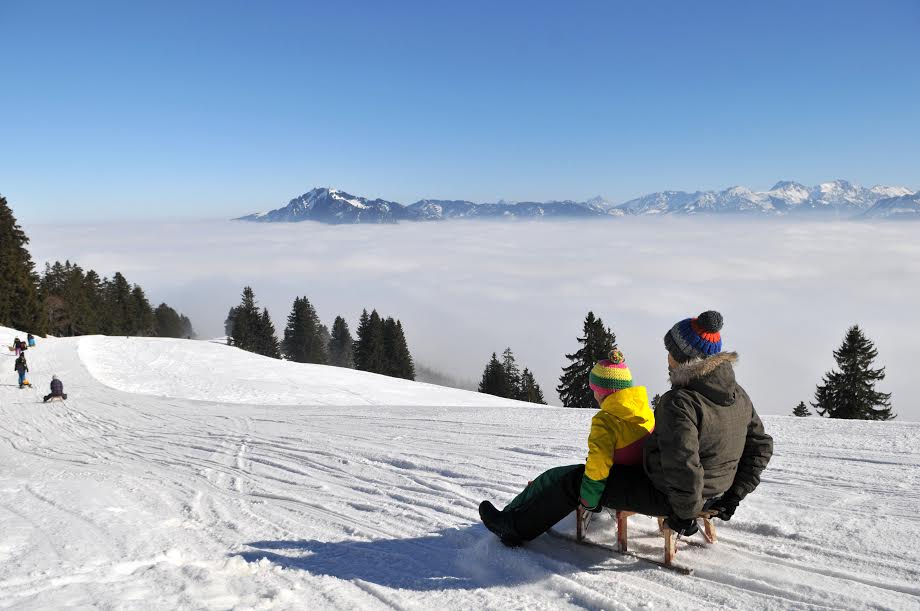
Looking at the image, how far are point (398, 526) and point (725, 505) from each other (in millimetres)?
3131

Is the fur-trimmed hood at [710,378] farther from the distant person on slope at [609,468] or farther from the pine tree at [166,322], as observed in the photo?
the pine tree at [166,322]

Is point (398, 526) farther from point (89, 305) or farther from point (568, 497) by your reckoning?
point (89, 305)

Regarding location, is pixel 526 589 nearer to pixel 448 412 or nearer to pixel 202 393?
pixel 448 412

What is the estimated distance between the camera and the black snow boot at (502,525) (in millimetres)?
4488

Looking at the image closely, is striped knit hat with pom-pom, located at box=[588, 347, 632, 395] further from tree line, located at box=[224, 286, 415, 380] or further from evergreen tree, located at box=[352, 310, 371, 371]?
evergreen tree, located at box=[352, 310, 371, 371]

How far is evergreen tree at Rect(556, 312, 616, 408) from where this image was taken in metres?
39.8

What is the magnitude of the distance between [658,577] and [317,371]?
22741 mm

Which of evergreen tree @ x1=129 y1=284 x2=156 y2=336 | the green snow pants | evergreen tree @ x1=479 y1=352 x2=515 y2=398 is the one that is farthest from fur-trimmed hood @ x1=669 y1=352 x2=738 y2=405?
evergreen tree @ x1=129 y1=284 x2=156 y2=336

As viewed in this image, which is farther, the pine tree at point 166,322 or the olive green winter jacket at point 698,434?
the pine tree at point 166,322

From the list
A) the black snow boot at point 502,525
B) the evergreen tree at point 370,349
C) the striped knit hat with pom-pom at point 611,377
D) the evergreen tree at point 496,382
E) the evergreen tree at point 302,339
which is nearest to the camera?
the striped knit hat with pom-pom at point 611,377

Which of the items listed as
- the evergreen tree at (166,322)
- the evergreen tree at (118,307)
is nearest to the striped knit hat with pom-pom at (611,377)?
the evergreen tree at (118,307)

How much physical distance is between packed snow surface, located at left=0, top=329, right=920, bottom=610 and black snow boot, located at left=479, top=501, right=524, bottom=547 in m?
0.10

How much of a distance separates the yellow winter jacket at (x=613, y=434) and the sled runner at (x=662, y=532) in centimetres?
45

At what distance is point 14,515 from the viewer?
598 cm
